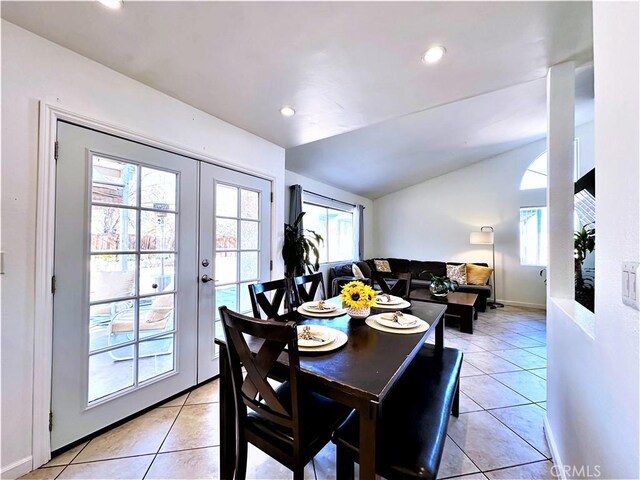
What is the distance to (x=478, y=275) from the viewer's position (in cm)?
500

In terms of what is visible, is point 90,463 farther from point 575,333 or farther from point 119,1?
point 575,333

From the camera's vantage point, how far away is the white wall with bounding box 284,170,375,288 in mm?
4383

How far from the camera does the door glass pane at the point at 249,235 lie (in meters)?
2.59

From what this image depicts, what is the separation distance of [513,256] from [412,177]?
2.58 m

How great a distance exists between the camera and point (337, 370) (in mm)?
1018

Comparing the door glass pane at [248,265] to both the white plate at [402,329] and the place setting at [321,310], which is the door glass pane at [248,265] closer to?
the place setting at [321,310]

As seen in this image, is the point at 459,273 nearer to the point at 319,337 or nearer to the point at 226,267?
the point at 226,267

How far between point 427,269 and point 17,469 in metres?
5.92

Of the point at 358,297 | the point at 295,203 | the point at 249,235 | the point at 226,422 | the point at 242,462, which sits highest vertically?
the point at 295,203

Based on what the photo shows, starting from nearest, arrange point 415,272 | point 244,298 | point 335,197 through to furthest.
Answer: point 244,298 < point 335,197 < point 415,272

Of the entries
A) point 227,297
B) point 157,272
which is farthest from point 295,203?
point 157,272

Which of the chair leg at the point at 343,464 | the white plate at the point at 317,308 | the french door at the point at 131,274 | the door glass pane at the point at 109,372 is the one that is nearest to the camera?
the chair leg at the point at 343,464

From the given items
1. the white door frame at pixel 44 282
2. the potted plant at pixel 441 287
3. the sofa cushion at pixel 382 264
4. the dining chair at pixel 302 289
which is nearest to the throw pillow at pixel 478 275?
the potted plant at pixel 441 287

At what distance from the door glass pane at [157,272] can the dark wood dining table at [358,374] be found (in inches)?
38.0
